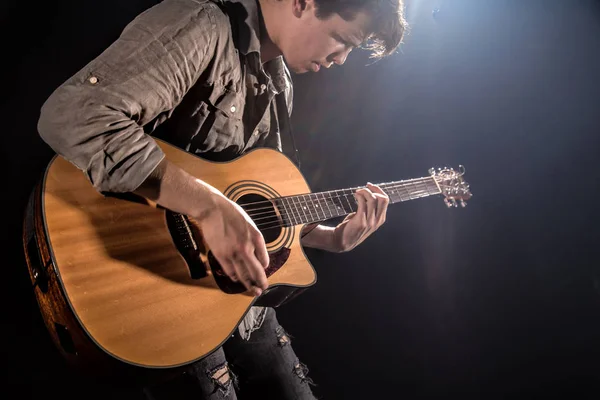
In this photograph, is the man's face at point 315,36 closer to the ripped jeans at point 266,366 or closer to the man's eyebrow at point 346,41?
the man's eyebrow at point 346,41

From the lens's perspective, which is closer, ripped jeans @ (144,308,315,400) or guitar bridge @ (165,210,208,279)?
guitar bridge @ (165,210,208,279)

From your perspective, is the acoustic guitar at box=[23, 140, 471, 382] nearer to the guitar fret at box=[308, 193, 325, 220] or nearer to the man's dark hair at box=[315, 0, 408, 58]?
the guitar fret at box=[308, 193, 325, 220]

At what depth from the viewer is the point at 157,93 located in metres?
1.03

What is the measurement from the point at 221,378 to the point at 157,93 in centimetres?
99

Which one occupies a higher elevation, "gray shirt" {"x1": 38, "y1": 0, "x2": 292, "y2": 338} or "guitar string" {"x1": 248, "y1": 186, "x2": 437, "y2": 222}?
"gray shirt" {"x1": 38, "y1": 0, "x2": 292, "y2": 338}

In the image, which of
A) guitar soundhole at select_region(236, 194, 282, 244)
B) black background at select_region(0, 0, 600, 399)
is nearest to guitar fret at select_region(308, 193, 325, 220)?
guitar soundhole at select_region(236, 194, 282, 244)

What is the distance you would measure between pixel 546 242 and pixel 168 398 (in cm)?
302

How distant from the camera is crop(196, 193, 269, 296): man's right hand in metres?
1.07

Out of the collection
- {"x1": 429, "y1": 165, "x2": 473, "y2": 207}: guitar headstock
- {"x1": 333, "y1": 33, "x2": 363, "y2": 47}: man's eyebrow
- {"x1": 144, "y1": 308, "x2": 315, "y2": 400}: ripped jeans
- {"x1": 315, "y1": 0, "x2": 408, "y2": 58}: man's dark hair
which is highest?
{"x1": 315, "y1": 0, "x2": 408, "y2": 58}: man's dark hair

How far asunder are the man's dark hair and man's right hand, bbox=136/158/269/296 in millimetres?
854

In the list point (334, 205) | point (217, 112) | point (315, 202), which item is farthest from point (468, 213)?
point (217, 112)

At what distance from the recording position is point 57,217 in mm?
947

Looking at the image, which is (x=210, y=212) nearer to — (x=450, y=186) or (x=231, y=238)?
(x=231, y=238)

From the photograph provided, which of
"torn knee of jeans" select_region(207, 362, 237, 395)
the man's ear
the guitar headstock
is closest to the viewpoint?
"torn knee of jeans" select_region(207, 362, 237, 395)
